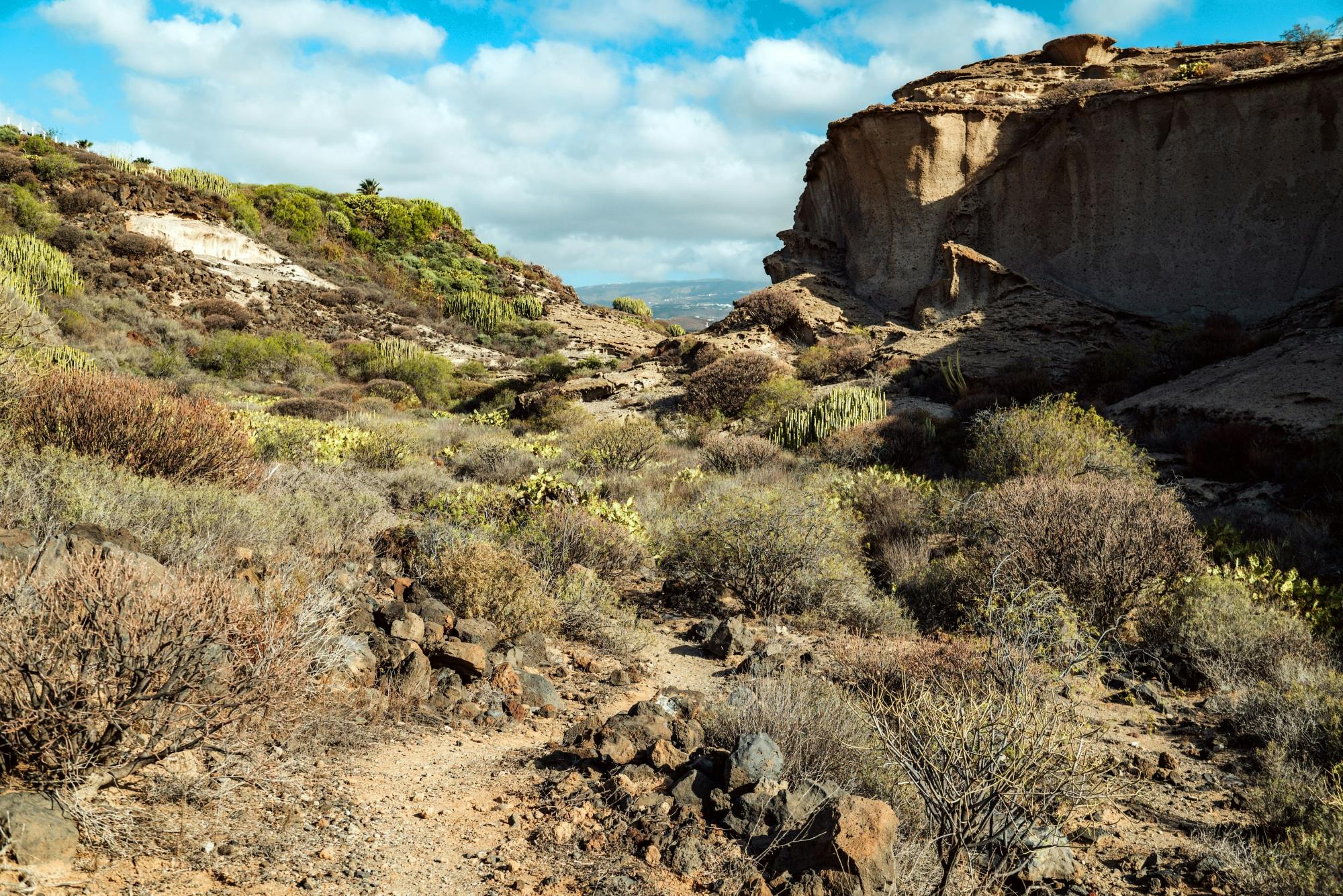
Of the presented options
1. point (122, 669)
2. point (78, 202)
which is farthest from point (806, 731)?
point (78, 202)

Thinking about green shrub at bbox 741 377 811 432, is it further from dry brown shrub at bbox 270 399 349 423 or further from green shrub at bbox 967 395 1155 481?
dry brown shrub at bbox 270 399 349 423

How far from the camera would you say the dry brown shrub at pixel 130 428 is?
5914mm

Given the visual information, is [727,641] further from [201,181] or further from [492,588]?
[201,181]

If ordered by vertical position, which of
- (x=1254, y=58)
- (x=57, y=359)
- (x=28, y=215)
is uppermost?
(x=1254, y=58)

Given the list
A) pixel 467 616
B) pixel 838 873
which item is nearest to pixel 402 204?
pixel 467 616

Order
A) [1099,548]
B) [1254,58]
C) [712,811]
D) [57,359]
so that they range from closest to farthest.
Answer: [712,811], [1099,548], [57,359], [1254,58]

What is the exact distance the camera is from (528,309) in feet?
117

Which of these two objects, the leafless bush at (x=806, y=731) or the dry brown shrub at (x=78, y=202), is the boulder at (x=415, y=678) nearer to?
the leafless bush at (x=806, y=731)

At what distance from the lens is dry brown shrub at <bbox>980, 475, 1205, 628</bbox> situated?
5.91 meters

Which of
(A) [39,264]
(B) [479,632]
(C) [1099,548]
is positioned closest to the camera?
(B) [479,632]

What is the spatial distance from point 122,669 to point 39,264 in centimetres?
2728

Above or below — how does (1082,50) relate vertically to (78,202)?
above

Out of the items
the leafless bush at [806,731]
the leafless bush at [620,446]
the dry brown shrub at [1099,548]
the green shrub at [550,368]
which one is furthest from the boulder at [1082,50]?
the leafless bush at [806,731]

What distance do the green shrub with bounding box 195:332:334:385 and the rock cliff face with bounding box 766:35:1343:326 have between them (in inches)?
603
